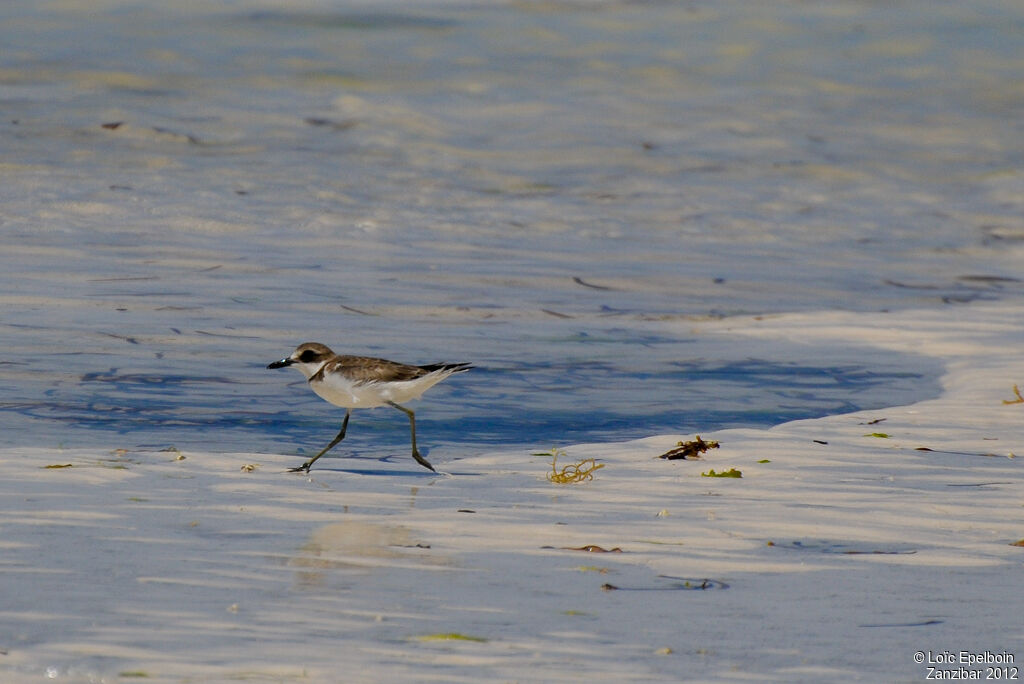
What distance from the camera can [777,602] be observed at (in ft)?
17.7

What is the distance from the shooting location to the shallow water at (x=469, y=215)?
9875 millimetres

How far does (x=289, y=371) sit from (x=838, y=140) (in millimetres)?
18204

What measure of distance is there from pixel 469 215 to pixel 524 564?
46.0 ft

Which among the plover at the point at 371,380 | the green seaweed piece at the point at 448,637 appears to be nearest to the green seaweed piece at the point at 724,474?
the plover at the point at 371,380

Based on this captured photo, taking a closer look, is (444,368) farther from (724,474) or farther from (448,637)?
(448,637)


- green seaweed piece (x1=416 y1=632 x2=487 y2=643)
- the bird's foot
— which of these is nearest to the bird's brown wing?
the bird's foot

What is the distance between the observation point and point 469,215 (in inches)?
775

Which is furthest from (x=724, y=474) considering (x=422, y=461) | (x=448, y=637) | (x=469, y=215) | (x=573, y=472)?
(x=469, y=215)

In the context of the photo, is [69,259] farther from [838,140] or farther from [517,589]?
[838,140]

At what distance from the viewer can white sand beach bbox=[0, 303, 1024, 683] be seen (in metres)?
4.69

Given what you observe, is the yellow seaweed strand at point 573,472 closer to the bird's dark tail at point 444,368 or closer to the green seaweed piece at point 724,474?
the green seaweed piece at point 724,474

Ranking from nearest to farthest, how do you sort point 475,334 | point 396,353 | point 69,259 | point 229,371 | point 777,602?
point 777,602
point 229,371
point 396,353
point 475,334
point 69,259

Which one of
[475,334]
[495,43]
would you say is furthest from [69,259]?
[495,43]

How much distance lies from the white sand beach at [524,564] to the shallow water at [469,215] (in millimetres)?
1005
